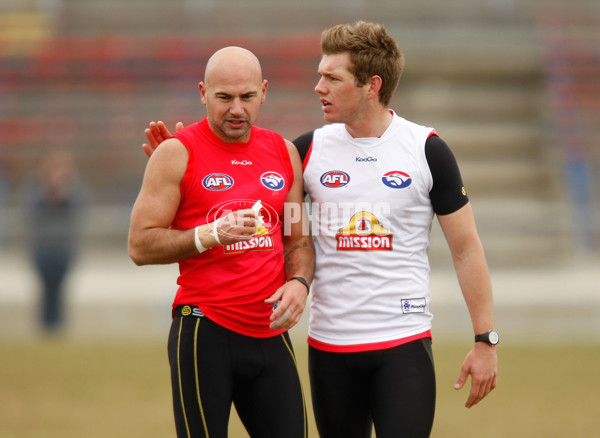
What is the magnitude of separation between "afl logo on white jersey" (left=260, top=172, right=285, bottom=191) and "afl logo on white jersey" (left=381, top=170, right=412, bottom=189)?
1.53 ft

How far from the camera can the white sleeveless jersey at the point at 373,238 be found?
4535mm

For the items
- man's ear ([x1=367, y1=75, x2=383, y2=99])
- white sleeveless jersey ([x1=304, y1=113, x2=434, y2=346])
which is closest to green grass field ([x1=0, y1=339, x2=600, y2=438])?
white sleeveless jersey ([x1=304, y1=113, x2=434, y2=346])

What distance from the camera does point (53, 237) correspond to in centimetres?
1300

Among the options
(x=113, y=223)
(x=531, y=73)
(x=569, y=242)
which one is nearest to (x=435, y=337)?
(x=569, y=242)

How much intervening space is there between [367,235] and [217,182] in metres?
0.73

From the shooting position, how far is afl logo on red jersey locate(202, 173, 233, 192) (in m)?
4.32

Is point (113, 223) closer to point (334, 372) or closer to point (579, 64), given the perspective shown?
point (334, 372)

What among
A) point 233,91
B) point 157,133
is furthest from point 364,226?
point 157,133

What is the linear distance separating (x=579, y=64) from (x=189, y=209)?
1821cm

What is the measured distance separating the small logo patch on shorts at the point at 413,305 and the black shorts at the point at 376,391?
137 mm

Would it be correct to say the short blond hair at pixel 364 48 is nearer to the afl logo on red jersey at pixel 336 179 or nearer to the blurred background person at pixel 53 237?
the afl logo on red jersey at pixel 336 179

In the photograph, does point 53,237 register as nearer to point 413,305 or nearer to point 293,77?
point 293,77

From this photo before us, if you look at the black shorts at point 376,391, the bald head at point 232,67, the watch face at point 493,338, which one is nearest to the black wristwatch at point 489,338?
the watch face at point 493,338

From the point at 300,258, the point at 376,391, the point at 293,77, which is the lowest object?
the point at 376,391
